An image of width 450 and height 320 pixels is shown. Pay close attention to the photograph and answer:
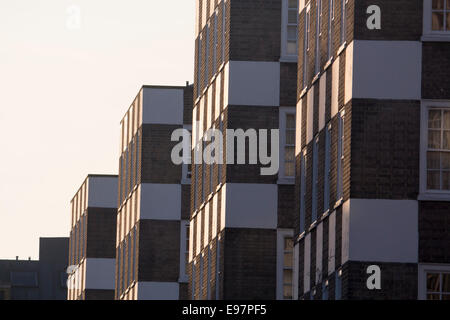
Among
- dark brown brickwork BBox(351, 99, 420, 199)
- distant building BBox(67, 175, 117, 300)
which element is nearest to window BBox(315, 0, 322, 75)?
dark brown brickwork BBox(351, 99, 420, 199)

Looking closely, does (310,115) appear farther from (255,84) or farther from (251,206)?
(255,84)

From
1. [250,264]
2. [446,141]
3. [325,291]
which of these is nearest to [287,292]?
[250,264]

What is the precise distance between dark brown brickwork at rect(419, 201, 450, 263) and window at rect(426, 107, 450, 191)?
20.7 inches

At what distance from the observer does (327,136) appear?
39562 millimetres

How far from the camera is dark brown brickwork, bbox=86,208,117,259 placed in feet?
282

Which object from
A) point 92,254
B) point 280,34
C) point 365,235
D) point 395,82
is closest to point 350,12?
point 395,82

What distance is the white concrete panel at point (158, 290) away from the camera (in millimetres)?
68438

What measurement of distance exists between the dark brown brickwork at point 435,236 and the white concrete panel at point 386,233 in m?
0.14

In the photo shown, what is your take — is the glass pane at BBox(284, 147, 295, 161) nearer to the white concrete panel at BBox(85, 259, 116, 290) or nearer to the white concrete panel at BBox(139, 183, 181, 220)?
the white concrete panel at BBox(139, 183, 181, 220)

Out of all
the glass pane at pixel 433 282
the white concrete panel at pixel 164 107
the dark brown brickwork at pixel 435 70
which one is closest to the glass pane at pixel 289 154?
the dark brown brickwork at pixel 435 70

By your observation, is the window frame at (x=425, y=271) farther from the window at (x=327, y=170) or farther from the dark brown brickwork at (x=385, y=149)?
the window at (x=327, y=170)
